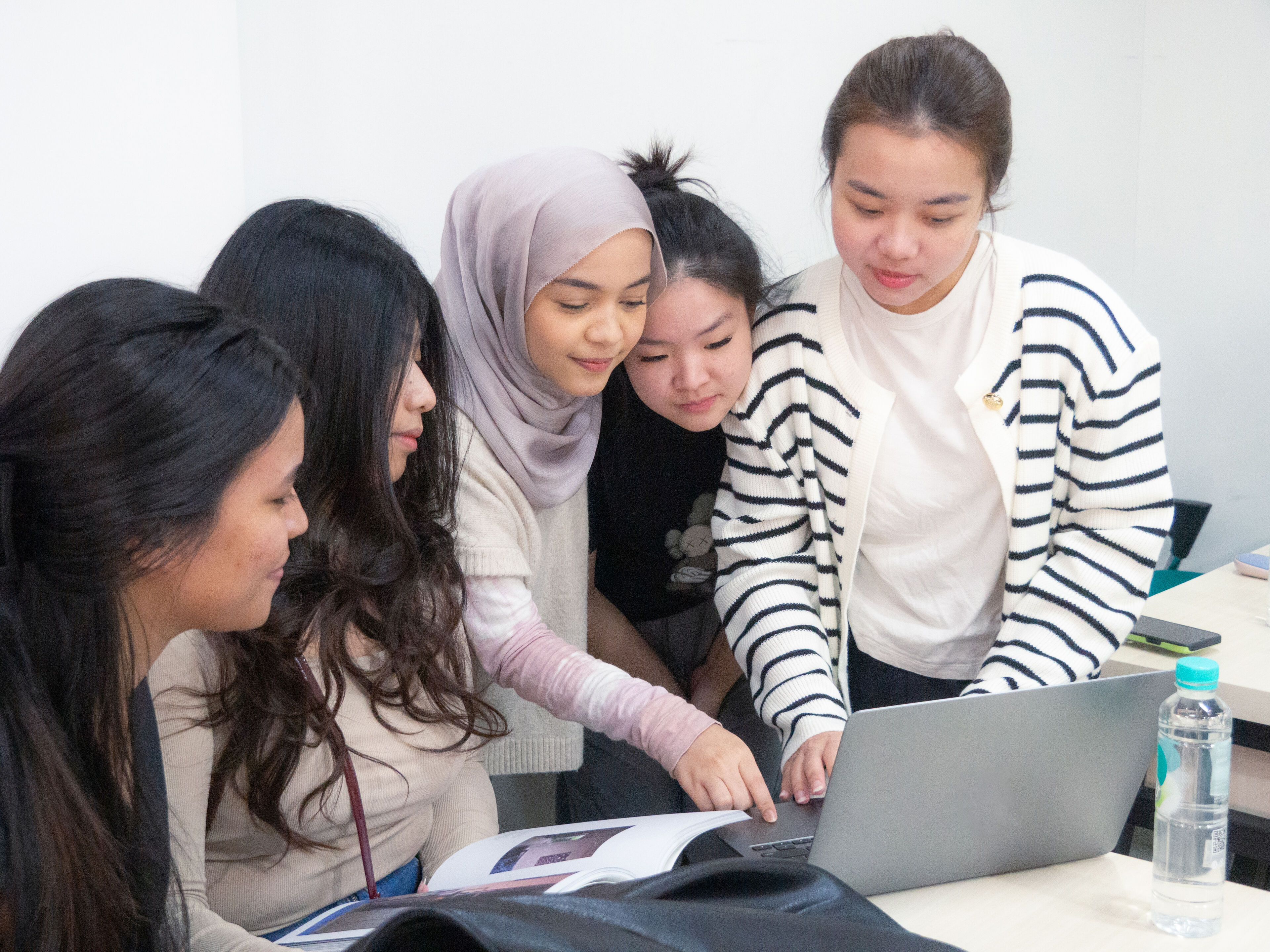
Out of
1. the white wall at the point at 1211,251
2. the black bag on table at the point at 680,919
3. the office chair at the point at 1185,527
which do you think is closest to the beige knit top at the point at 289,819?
the black bag on table at the point at 680,919

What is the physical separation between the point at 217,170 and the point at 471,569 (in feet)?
2.15

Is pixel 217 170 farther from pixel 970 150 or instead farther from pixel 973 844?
pixel 973 844

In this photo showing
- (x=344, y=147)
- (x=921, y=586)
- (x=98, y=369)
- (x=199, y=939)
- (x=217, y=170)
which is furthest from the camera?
(x=344, y=147)

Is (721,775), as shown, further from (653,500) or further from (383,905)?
(653,500)

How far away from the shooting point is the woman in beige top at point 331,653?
102cm

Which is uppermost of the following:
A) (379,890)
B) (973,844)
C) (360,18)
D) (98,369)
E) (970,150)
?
(360,18)

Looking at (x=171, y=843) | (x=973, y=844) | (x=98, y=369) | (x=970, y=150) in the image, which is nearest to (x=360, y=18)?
(x=970, y=150)

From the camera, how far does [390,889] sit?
3.82ft

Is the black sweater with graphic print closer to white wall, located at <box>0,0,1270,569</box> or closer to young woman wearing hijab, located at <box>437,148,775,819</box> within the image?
young woman wearing hijab, located at <box>437,148,775,819</box>

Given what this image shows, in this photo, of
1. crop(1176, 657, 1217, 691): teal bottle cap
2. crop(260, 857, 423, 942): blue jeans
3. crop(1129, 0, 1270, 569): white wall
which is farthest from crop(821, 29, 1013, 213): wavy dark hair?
crop(1129, 0, 1270, 569): white wall

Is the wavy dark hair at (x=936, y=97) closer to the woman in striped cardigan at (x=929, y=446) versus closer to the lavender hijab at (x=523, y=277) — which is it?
the woman in striped cardigan at (x=929, y=446)

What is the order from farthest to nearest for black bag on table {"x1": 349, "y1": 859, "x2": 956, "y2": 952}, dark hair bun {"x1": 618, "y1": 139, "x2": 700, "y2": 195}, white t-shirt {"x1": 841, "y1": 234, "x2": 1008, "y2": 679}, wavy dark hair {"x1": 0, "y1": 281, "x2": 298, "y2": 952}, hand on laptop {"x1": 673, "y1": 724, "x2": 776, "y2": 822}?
dark hair bun {"x1": 618, "y1": 139, "x2": 700, "y2": 195}, white t-shirt {"x1": 841, "y1": 234, "x2": 1008, "y2": 679}, hand on laptop {"x1": 673, "y1": 724, "x2": 776, "y2": 822}, wavy dark hair {"x1": 0, "y1": 281, "x2": 298, "y2": 952}, black bag on table {"x1": 349, "y1": 859, "x2": 956, "y2": 952}

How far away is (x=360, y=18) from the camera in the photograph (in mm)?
1557

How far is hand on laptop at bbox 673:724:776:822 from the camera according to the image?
1056 millimetres
